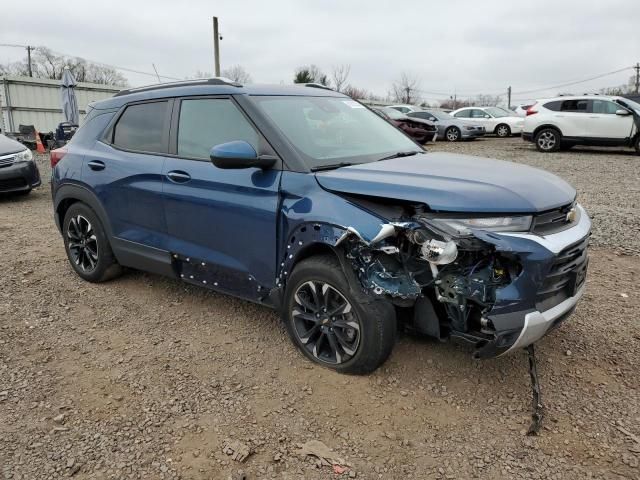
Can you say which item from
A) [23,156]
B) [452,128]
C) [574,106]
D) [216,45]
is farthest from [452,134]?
[23,156]

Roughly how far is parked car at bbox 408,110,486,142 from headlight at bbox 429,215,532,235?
60.5 feet

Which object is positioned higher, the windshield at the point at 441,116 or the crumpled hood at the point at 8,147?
the windshield at the point at 441,116

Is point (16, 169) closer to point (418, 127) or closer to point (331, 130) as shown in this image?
point (331, 130)

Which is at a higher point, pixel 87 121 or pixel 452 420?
pixel 87 121

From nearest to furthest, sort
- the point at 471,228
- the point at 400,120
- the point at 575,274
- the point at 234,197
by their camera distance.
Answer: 1. the point at 471,228
2. the point at 575,274
3. the point at 234,197
4. the point at 400,120

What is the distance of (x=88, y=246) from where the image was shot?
15.8ft

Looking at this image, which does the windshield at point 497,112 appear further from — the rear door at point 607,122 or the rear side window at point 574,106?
the rear door at point 607,122

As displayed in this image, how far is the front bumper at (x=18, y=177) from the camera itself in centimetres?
873

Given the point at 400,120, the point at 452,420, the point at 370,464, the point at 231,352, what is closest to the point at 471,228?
the point at 452,420

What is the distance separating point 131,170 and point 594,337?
3.74 metres

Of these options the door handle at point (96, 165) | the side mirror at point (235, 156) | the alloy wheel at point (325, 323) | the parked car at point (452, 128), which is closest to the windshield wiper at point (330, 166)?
the side mirror at point (235, 156)

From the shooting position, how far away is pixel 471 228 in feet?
8.86

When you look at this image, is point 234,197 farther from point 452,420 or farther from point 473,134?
point 473,134

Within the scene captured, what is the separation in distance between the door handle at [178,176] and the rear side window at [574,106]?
46.3 feet
